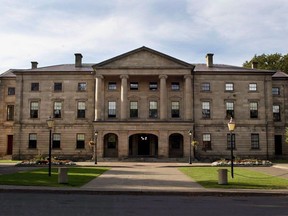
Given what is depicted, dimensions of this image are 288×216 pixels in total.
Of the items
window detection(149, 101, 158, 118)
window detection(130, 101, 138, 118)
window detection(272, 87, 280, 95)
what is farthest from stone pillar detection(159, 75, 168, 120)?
window detection(272, 87, 280, 95)

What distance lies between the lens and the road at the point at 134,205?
1195 centimetres

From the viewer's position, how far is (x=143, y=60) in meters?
51.2

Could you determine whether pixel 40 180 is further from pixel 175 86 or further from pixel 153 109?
pixel 175 86

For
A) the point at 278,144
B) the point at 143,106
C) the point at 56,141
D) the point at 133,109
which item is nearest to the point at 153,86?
the point at 143,106

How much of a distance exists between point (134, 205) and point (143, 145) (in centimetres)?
3963

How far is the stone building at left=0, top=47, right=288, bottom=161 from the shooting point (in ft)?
168

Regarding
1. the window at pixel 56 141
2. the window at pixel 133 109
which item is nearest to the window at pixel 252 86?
the window at pixel 133 109

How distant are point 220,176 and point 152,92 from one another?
111 feet

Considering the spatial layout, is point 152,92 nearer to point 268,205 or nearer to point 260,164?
point 260,164

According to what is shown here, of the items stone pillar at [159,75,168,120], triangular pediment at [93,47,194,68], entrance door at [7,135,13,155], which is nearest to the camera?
stone pillar at [159,75,168,120]

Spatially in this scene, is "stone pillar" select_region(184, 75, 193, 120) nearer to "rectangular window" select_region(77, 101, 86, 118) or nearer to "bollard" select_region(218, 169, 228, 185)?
"rectangular window" select_region(77, 101, 86, 118)

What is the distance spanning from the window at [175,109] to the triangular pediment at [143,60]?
18.0ft

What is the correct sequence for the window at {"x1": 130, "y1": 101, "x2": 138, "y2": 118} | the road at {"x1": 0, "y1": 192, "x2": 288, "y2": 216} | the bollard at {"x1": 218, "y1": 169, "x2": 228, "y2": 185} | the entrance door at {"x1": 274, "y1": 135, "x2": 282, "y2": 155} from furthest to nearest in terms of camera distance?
the entrance door at {"x1": 274, "y1": 135, "x2": 282, "y2": 155} < the window at {"x1": 130, "y1": 101, "x2": 138, "y2": 118} < the bollard at {"x1": 218, "y1": 169, "x2": 228, "y2": 185} < the road at {"x1": 0, "y1": 192, "x2": 288, "y2": 216}

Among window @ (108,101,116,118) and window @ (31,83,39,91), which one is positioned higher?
window @ (31,83,39,91)
